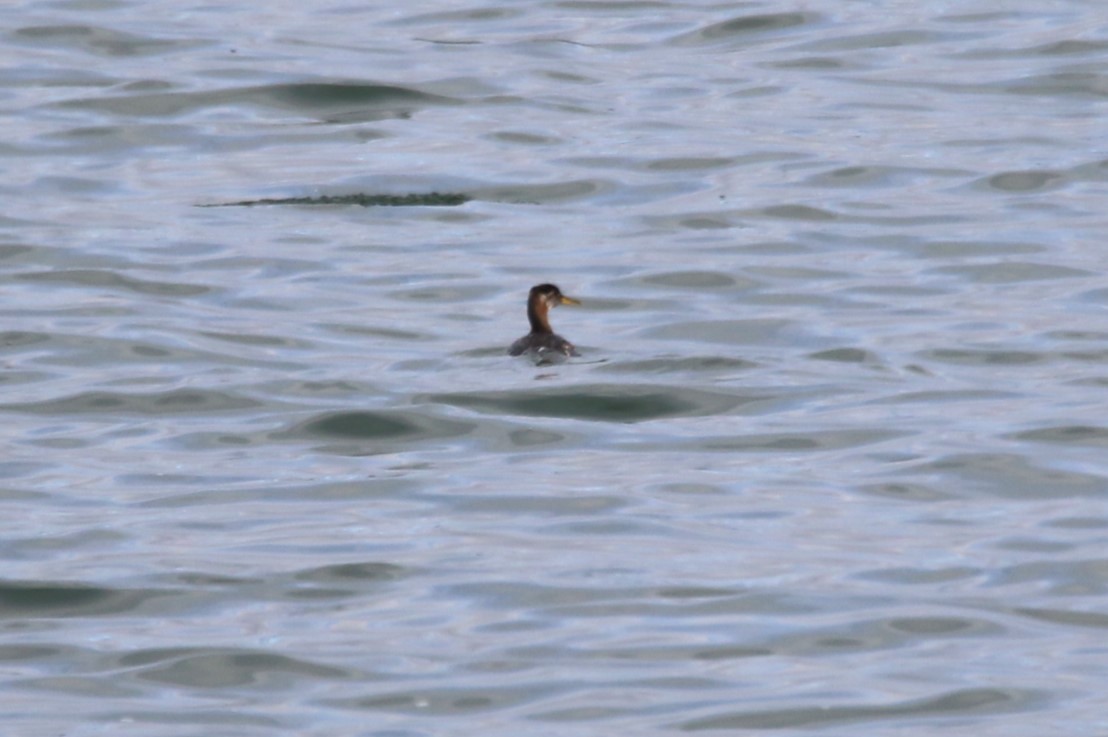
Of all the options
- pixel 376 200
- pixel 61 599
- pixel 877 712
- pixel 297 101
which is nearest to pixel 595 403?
pixel 61 599

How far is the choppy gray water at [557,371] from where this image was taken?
895 centimetres

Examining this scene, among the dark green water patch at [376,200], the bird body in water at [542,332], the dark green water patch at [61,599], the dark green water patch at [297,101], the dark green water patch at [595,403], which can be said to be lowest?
the dark green water patch at [61,599]

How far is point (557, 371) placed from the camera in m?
13.3

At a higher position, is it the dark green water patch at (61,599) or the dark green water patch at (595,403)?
the dark green water patch at (595,403)

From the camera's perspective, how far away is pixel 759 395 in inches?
517

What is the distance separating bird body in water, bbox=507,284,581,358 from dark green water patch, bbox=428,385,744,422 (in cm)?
48

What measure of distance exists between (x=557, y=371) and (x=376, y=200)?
16.1 feet

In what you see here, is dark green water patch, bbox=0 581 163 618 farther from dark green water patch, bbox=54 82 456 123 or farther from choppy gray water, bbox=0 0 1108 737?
dark green water patch, bbox=54 82 456 123

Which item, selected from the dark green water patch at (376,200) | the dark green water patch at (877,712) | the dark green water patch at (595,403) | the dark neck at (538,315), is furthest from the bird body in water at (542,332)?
the dark green water patch at (877,712)

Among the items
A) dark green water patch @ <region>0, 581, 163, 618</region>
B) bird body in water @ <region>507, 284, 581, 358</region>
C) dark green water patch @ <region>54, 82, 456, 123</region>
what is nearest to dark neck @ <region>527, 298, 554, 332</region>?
bird body in water @ <region>507, 284, 581, 358</region>

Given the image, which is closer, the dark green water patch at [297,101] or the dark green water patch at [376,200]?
the dark green water patch at [376,200]

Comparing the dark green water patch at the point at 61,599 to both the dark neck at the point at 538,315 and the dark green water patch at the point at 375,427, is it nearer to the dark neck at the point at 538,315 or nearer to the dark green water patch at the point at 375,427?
the dark green water patch at the point at 375,427

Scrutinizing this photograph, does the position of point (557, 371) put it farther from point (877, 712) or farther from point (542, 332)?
point (877, 712)

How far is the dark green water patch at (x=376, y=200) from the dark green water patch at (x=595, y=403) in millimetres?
5049
